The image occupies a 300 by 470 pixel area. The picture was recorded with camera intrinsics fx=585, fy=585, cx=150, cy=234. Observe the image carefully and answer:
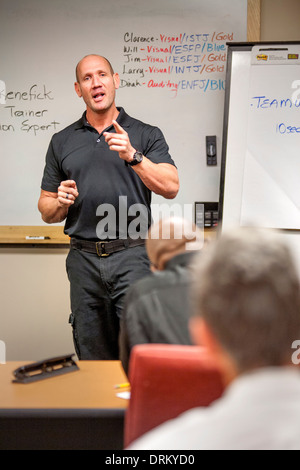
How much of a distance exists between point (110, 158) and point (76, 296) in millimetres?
665

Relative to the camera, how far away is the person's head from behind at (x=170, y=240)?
5.67 feet

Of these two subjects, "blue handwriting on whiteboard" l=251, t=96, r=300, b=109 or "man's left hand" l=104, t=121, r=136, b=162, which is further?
"blue handwriting on whiteboard" l=251, t=96, r=300, b=109

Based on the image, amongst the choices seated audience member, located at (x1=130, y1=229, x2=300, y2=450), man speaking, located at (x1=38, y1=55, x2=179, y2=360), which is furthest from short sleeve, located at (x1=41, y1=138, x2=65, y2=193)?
seated audience member, located at (x1=130, y1=229, x2=300, y2=450)

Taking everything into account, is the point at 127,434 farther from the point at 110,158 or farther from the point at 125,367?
the point at 110,158

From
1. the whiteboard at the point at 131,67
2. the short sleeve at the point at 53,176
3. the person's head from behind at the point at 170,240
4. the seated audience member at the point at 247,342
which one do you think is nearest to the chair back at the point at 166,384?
the seated audience member at the point at 247,342

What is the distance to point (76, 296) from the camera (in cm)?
274

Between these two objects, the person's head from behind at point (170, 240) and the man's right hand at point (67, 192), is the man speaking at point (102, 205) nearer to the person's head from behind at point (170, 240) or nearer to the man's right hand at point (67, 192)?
the man's right hand at point (67, 192)

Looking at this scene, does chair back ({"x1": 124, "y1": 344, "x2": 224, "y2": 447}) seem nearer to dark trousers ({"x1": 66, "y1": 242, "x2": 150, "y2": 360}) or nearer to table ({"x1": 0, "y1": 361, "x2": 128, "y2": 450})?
table ({"x1": 0, "y1": 361, "x2": 128, "y2": 450})

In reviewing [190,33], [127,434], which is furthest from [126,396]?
[190,33]

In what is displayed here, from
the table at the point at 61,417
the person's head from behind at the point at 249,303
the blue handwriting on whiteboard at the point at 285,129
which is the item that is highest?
the blue handwriting on whiteboard at the point at 285,129

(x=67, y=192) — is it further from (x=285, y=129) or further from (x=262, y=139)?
(x=285, y=129)

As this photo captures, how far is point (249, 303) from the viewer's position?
742 mm

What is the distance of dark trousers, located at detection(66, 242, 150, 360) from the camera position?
2664 mm

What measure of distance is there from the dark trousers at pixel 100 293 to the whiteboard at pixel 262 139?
3.44 ft
